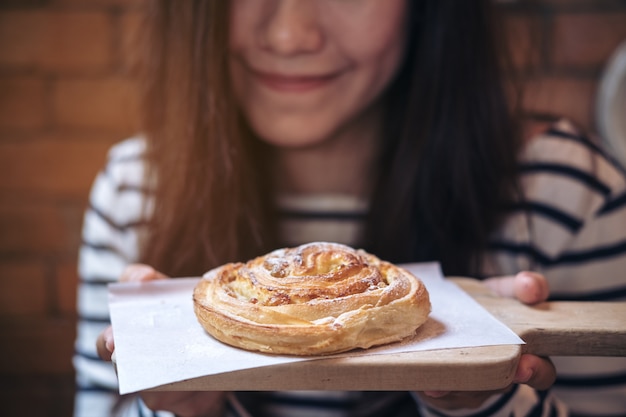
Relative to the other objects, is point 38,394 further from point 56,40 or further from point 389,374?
point 389,374

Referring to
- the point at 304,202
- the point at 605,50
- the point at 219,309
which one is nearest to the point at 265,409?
the point at 304,202

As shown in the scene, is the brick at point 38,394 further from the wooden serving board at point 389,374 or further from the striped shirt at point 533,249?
the wooden serving board at point 389,374

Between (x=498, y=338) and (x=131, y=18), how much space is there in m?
1.34

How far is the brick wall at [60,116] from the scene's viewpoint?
162cm

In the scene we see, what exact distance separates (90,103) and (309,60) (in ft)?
2.67

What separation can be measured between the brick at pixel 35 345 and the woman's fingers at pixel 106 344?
108cm

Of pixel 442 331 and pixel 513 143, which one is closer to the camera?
pixel 442 331

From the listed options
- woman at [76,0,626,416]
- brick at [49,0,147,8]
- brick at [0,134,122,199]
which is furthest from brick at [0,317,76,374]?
brick at [49,0,147,8]

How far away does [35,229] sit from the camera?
179cm

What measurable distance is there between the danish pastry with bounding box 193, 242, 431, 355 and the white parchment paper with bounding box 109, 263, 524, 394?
0.02m

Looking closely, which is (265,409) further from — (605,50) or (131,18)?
(605,50)

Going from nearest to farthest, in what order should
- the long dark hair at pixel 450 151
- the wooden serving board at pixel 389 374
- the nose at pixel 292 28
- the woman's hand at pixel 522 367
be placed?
the wooden serving board at pixel 389 374, the woman's hand at pixel 522 367, the nose at pixel 292 28, the long dark hair at pixel 450 151

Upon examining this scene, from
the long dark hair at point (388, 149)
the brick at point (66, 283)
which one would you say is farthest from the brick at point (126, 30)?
the brick at point (66, 283)

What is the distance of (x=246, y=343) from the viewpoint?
703 mm
